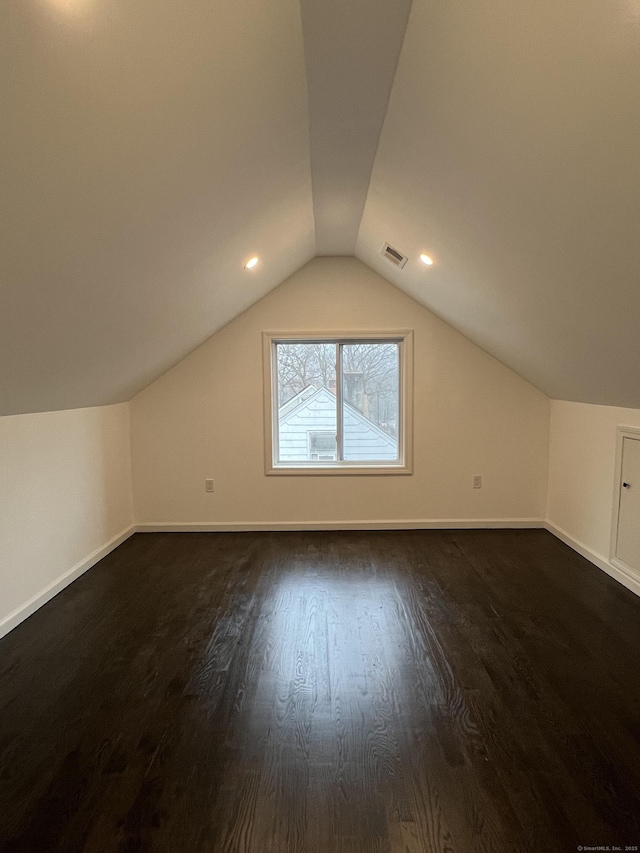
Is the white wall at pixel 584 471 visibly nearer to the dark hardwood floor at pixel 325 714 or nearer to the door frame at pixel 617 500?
the door frame at pixel 617 500

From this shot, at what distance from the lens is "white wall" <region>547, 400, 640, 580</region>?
11.0ft

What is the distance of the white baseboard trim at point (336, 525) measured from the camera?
431 cm

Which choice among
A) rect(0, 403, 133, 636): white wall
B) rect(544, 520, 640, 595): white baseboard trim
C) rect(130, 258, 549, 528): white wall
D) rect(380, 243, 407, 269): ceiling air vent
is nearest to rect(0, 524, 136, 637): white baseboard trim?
rect(0, 403, 133, 636): white wall

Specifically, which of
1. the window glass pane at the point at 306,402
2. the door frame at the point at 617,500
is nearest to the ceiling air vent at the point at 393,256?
the window glass pane at the point at 306,402

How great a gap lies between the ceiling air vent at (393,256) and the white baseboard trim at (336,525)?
7.29 ft

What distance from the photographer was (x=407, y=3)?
1471 mm

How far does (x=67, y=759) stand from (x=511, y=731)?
1664mm

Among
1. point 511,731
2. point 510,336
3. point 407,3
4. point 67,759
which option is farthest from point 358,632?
point 407,3

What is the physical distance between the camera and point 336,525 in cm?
432

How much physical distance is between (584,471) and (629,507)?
0.60 metres

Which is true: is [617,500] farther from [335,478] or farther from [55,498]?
Answer: [55,498]

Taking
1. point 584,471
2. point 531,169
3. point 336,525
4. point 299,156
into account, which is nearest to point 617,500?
point 584,471

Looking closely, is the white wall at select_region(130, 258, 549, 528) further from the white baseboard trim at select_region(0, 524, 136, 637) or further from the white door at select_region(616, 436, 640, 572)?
Result: the white door at select_region(616, 436, 640, 572)

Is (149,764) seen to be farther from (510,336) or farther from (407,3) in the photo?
(510,336)
